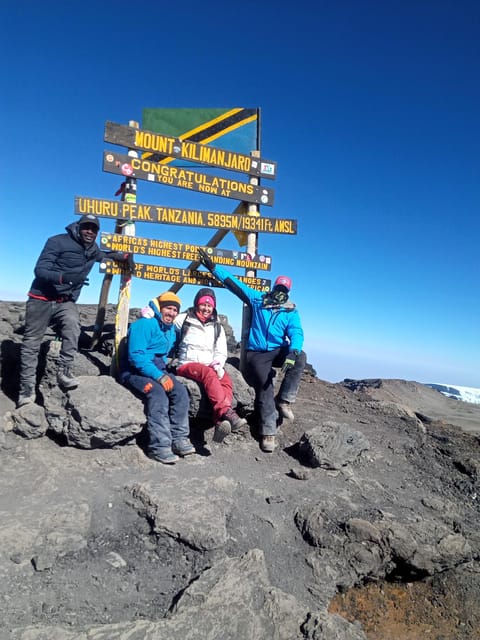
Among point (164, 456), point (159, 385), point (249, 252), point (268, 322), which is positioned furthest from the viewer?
point (249, 252)

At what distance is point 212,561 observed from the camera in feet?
14.9

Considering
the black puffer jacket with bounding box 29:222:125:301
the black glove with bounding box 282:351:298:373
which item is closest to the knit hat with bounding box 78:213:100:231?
the black puffer jacket with bounding box 29:222:125:301

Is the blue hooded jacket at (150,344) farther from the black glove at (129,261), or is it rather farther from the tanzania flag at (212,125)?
the tanzania flag at (212,125)

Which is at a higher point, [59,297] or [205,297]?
[205,297]

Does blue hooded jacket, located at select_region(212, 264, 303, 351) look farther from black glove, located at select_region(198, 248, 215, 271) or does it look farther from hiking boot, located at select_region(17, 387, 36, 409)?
hiking boot, located at select_region(17, 387, 36, 409)

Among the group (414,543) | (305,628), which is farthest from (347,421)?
(305,628)

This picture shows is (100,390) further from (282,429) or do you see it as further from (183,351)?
(282,429)

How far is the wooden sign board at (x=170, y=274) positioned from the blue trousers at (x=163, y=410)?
2006 millimetres

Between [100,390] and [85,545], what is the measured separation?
2.36 metres

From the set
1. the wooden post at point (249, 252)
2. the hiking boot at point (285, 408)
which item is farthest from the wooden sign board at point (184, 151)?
the hiking boot at point (285, 408)

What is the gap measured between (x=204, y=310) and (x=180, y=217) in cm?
198

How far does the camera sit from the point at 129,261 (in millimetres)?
7371

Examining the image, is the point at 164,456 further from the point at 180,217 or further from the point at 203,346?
the point at 180,217

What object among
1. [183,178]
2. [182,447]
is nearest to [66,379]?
[182,447]
